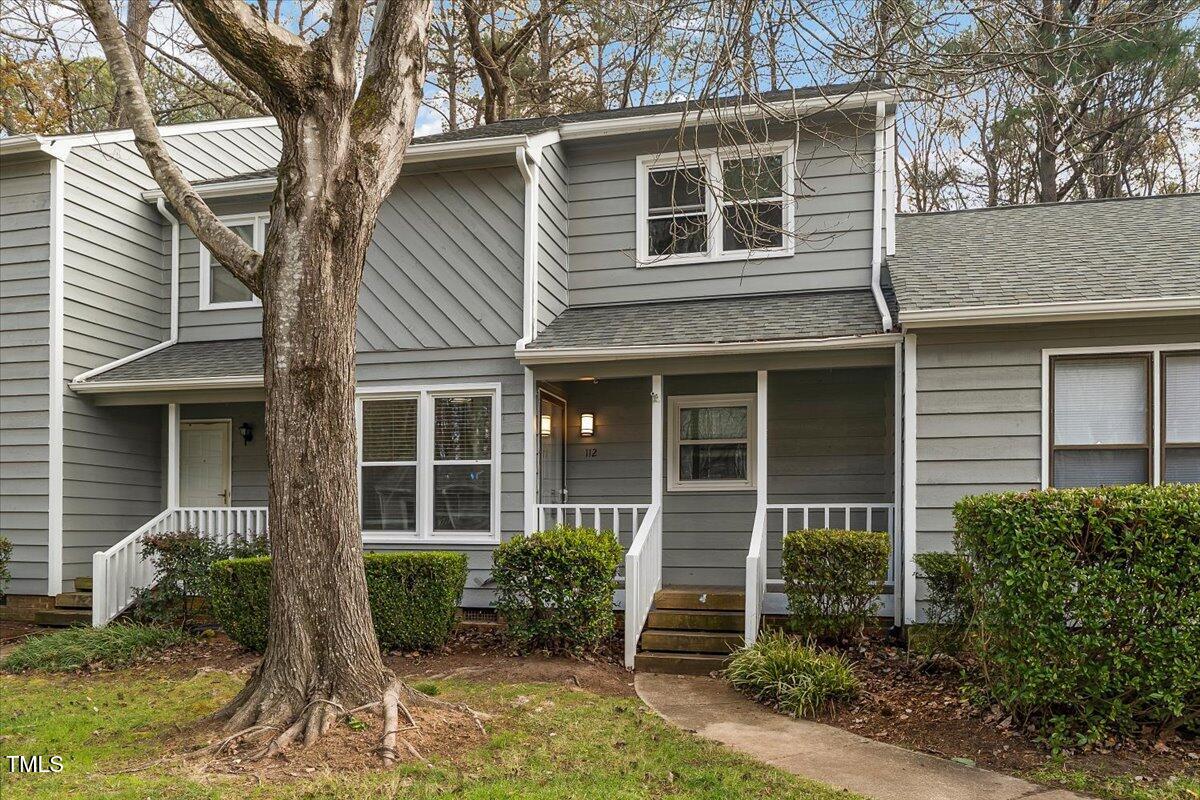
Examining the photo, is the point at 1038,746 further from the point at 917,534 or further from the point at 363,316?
the point at 363,316

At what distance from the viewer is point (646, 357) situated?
8.60 m

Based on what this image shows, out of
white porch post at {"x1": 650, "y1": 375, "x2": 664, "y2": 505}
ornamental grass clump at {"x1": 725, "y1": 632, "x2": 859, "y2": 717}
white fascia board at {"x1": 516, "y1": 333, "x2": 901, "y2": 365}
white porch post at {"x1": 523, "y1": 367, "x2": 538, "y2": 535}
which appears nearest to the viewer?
ornamental grass clump at {"x1": 725, "y1": 632, "x2": 859, "y2": 717}

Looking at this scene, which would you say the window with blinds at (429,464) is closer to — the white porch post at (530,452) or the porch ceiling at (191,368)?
the white porch post at (530,452)

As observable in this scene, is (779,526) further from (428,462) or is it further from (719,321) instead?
(428,462)

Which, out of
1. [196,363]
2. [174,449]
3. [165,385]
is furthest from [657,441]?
[174,449]

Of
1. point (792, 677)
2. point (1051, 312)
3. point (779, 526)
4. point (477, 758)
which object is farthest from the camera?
point (779, 526)

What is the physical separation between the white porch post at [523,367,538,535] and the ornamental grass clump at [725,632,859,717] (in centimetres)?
280

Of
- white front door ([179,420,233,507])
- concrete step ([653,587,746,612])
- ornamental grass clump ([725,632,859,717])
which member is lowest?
ornamental grass clump ([725,632,859,717])

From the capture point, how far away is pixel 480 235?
30.9ft

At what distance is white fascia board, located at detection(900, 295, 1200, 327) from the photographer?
7008 millimetres

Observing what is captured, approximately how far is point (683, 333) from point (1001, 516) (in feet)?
13.1

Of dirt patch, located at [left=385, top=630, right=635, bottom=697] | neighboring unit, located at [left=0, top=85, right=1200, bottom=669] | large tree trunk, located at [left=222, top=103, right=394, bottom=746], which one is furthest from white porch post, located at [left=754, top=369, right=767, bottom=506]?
large tree trunk, located at [left=222, top=103, right=394, bottom=746]

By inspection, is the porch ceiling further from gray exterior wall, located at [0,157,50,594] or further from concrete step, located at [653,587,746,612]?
concrete step, located at [653,587,746,612]

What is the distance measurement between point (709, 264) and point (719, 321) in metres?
1.11
